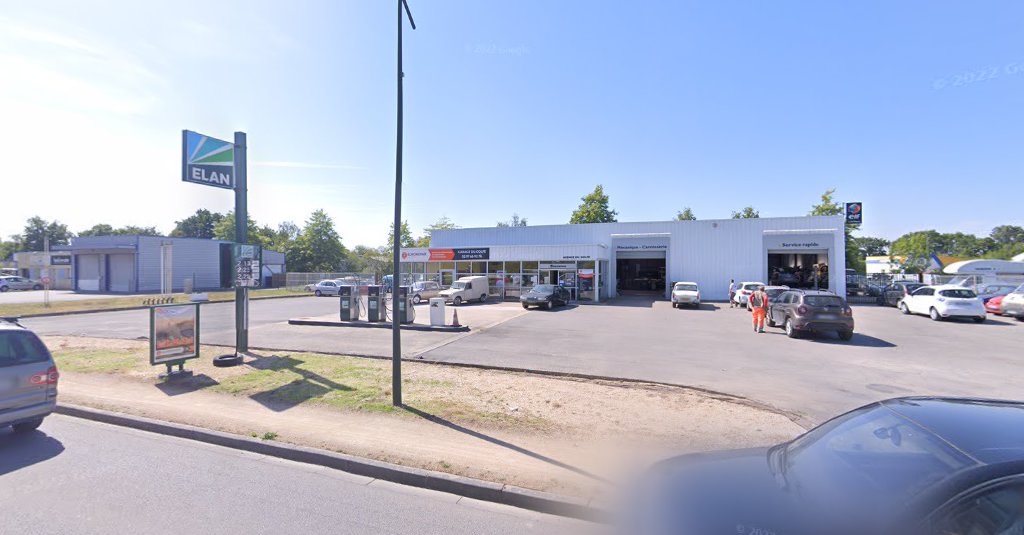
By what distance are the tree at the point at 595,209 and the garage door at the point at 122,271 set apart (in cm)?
4723

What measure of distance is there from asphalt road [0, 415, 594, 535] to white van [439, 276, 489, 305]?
1964 cm

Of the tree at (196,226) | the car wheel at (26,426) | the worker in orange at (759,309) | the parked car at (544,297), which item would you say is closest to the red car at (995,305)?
the worker in orange at (759,309)

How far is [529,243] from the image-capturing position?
35.4 m

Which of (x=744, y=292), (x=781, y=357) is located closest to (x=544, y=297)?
(x=744, y=292)

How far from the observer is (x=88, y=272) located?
41375 millimetres

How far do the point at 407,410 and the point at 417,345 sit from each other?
18.5 feet

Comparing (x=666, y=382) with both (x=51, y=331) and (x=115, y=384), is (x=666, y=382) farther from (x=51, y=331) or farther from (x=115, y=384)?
(x=51, y=331)

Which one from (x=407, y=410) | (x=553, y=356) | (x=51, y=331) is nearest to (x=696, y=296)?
(x=553, y=356)

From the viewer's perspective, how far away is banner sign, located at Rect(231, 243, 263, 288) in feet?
34.3

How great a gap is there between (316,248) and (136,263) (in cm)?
2677

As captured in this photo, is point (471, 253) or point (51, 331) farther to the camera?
point (471, 253)

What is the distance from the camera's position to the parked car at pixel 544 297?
22625mm

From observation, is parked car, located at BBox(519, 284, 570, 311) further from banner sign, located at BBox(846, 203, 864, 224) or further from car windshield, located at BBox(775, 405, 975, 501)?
banner sign, located at BBox(846, 203, 864, 224)

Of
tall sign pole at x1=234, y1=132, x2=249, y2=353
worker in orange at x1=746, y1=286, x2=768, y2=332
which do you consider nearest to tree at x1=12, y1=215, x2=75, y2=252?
tall sign pole at x1=234, y1=132, x2=249, y2=353
